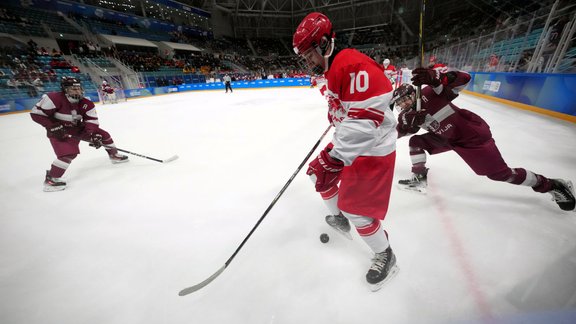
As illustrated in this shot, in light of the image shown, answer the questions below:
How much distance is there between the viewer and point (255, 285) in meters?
1.63

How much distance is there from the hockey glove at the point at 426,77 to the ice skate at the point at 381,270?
4.46ft

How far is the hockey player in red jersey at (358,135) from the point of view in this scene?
1.15m

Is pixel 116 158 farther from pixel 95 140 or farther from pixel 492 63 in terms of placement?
pixel 492 63

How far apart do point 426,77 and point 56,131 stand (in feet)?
15.4

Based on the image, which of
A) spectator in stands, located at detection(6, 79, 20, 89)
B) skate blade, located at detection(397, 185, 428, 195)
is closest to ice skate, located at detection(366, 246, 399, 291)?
skate blade, located at detection(397, 185, 428, 195)

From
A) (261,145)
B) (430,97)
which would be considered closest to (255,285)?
(430,97)

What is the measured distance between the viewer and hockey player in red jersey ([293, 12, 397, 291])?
115cm

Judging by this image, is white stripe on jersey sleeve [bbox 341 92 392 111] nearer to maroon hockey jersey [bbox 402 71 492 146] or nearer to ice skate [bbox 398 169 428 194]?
maroon hockey jersey [bbox 402 71 492 146]

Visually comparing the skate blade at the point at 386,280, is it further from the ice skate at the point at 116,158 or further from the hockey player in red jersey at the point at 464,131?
the ice skate at the point at 116,158

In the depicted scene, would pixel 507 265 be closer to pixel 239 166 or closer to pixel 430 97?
pixel 430 97

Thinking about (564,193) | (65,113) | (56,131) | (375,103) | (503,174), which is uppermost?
(375,103)

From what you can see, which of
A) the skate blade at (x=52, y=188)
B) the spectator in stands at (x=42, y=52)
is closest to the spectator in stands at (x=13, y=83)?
the spectator in stands at (x=42, y=52)

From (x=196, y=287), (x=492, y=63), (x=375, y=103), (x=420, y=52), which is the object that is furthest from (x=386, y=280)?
(x=492, y=63)

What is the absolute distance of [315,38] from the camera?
1.29 m
